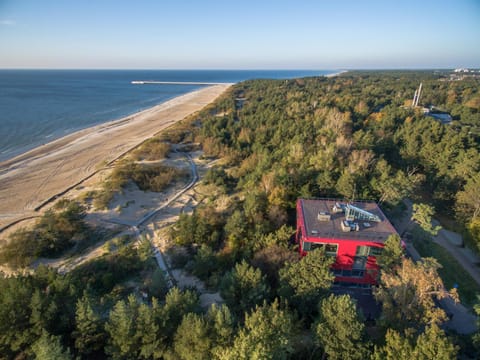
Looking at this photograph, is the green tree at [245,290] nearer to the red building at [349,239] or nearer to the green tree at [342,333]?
the green tree at [342,333]

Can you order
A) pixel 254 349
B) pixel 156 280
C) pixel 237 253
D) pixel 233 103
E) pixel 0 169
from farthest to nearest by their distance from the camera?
pixel 233 103
pixel 0 169
pixel 237 253
pixel 156 280
pixel 254 349

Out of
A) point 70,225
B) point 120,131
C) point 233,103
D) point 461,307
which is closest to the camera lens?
point 461,307

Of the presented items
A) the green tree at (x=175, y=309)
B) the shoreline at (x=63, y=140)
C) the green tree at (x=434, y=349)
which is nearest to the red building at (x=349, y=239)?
the green tree at (x=434, y=349)

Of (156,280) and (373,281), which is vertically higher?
(156,280)

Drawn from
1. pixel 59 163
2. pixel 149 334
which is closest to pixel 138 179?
pixel 59 163

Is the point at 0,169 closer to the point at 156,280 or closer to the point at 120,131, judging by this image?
the point at 120,131

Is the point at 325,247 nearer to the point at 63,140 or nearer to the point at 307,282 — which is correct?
the point at 307,282

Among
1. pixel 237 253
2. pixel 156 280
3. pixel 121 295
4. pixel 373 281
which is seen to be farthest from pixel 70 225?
pixel 373 281

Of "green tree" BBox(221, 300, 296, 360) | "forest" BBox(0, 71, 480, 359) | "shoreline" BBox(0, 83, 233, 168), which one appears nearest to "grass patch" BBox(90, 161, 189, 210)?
"forest" BBox(0, 71, 480, 359)

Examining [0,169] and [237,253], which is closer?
[237,253]
